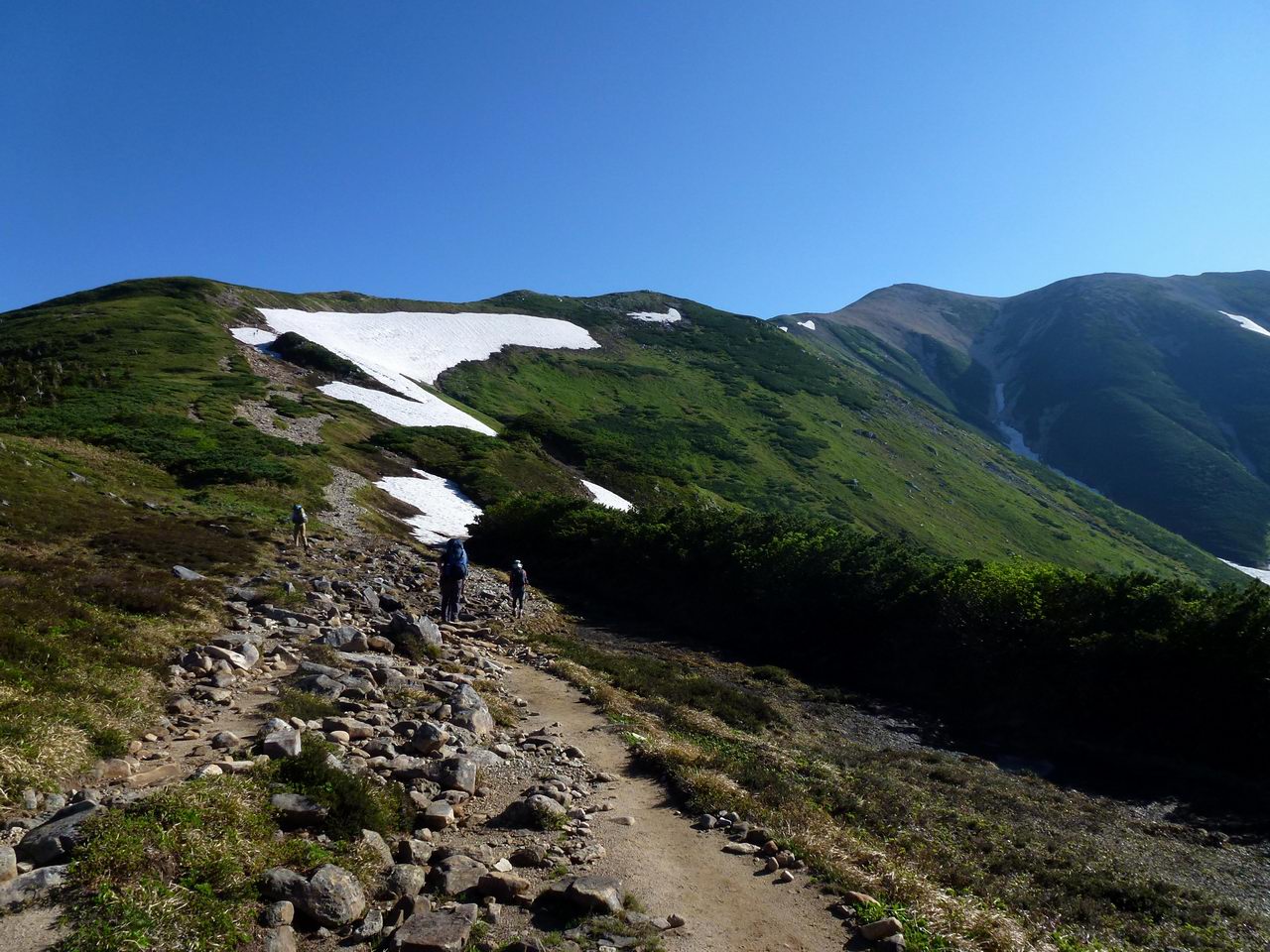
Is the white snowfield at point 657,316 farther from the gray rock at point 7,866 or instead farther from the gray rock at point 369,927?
the gray rock at point 7,866

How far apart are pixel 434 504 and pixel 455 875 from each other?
3548 centimetres

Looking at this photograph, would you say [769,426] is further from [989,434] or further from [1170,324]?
[1170,324]

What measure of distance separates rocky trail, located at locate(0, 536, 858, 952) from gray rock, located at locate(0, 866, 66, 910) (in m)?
0.01

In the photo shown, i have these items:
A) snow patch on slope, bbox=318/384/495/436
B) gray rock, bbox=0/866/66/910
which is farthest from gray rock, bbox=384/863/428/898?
snow patch on slope, bbox=318/384/495/436

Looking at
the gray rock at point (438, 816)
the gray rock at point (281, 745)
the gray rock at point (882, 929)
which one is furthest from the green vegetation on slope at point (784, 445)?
the gray rock at point (882, 929)

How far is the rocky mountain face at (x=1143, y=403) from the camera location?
121188 mm

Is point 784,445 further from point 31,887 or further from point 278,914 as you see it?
point 31,887

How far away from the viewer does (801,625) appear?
24.0 metres

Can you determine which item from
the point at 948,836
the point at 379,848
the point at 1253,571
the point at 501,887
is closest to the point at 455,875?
the point at 501,887

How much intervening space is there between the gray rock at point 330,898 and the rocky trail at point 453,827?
0.05ft

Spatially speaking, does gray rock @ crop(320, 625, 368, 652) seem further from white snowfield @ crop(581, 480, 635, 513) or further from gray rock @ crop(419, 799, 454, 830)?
white snowfield @ crop(581, 480, 635, 513)

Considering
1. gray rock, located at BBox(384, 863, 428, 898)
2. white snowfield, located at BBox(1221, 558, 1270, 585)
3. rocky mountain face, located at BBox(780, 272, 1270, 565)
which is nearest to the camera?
gray rock, located at BBox(384, 863, 428, 898)

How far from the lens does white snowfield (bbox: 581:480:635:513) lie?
50.2 metres

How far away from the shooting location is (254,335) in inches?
2682
